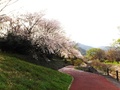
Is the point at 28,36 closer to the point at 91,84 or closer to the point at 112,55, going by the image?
the point at 91,84

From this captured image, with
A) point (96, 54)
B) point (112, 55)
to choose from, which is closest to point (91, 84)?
point (112, 55)

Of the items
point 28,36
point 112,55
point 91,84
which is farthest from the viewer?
point 112,55

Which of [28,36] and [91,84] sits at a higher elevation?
[28,36]

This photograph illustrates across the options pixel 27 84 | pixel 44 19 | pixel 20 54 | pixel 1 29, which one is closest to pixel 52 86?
pixel 27 84

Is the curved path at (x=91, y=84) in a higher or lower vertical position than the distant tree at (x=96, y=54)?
lower

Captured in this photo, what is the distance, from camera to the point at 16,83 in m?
11.6

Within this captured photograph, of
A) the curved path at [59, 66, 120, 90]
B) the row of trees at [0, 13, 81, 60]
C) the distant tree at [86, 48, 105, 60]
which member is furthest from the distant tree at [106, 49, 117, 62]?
the curved path at [59, 66, 120, 90]

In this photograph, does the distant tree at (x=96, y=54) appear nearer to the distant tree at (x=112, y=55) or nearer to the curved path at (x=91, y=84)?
the distant tree at (x=112, y=55)

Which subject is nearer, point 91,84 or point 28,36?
point 91,84

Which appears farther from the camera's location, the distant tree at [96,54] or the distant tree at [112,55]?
the distant tree at [96,54]

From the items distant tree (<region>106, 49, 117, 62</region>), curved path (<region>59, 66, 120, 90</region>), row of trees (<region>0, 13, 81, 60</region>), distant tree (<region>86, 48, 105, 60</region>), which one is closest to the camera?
curved path (<region>59, 66, 120, 90</region>)

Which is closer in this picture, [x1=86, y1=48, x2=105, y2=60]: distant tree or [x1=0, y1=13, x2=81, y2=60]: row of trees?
[x1=0, y1=13, x2=81, y2=60]: row of trees

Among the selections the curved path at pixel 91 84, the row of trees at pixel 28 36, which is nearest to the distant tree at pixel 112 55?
the row of trees at pixel 28 36

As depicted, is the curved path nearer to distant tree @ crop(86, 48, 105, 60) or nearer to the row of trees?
the row of trees
